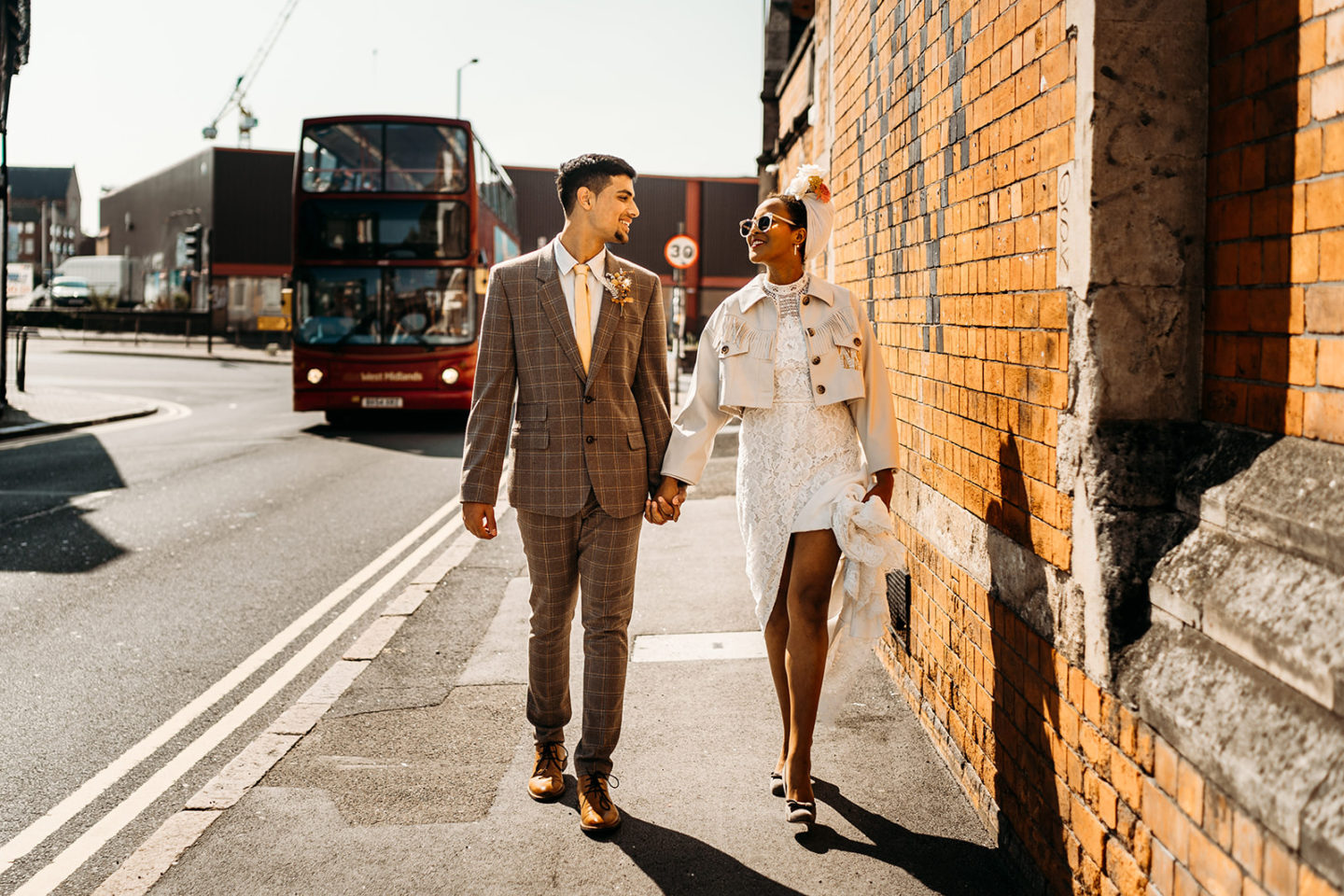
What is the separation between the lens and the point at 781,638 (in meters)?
3.84

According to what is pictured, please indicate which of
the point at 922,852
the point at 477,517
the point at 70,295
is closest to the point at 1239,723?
the point at 922,852

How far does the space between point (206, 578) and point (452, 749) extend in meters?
3.75

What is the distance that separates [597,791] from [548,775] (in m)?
0.30

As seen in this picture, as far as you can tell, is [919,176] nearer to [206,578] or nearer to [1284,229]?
[1284,229]

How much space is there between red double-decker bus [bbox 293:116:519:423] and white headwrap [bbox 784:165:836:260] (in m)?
13.2

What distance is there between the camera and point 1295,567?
82.4 inches

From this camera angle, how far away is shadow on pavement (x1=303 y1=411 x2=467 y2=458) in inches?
596

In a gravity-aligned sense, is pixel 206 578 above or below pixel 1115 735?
below

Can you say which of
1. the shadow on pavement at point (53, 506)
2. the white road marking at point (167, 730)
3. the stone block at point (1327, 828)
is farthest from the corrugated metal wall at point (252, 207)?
the stone block at point (1327, 828)

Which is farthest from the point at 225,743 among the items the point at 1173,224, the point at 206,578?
the point at 1173,224

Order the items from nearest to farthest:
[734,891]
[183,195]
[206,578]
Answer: [734,891] < [206,578] < [183,195]

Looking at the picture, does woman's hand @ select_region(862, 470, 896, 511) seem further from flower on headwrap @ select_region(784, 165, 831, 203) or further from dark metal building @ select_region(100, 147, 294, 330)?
dark metal building @ select_region(100, 147, 294, 330)

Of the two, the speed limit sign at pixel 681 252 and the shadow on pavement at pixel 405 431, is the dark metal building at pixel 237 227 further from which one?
the speed limit sign at pixel 681 252

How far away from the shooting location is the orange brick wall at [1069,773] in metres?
2.11
